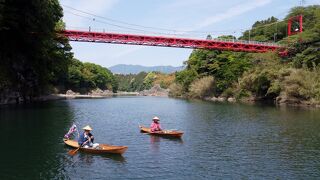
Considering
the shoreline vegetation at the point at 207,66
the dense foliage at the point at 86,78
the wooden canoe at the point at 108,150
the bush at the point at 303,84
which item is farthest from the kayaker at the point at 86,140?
the dense foliage at the point at 86,78

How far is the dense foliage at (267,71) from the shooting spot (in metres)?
56.8

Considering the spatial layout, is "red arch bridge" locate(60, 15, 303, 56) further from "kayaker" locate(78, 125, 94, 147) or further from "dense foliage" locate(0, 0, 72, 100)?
"kayaker" locate(78, 125, 94, 147)

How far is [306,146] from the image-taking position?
2447 cm

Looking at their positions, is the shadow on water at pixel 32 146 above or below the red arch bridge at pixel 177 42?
below

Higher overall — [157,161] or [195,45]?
[195,45]

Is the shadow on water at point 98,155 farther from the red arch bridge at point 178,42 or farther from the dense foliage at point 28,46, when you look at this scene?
the red arch bridge at point 178,42

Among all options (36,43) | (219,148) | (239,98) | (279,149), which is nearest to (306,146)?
(279,149)

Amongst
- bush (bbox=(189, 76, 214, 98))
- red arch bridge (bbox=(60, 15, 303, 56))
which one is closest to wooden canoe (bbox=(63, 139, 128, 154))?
red arch bridge (bbox=(60, 15, 303, 56))

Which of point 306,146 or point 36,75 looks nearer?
point 306,146

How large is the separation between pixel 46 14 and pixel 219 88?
47078mm

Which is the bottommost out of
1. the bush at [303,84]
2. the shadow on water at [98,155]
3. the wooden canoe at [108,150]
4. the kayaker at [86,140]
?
the shadow on water at [98,155]

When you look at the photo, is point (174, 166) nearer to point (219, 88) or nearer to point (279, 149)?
point (279, 149)

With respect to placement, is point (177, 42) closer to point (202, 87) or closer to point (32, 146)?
point (202, 87)

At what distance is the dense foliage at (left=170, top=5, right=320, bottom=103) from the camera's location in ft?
186
